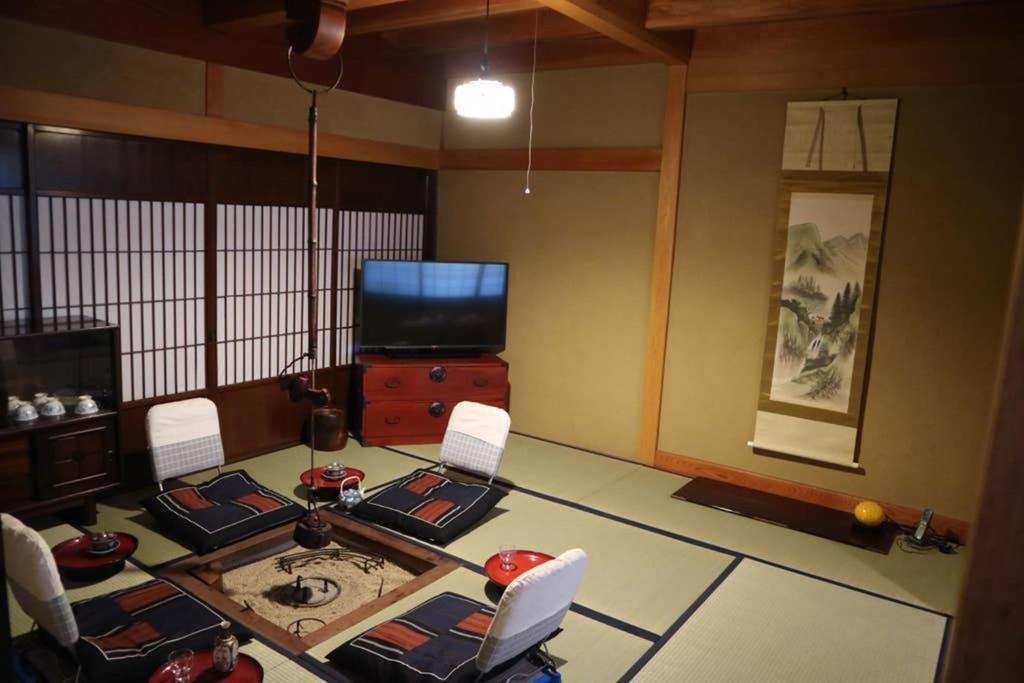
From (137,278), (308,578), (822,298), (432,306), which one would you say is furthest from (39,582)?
(822,298)

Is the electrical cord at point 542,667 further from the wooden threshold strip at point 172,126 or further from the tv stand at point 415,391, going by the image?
the wooden threshold strip at point 172,126

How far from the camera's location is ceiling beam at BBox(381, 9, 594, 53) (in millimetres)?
5027

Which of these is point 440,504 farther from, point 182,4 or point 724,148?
point 182,4

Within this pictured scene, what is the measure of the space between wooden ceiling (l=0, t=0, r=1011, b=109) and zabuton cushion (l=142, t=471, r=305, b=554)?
2548mm

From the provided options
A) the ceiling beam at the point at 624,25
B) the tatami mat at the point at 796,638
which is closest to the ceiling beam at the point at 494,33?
the ceiling beam at the point at 624,25

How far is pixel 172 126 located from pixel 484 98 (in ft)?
6.44

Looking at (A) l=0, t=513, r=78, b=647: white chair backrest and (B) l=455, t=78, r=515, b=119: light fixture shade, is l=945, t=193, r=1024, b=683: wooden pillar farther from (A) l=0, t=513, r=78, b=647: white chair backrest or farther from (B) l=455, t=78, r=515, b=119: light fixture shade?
(B) l=455, t=78, r=515, b=119: light fixture shade

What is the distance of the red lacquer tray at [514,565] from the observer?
3.38 meters

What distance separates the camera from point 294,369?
18.1 feet

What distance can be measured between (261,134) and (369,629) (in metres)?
3.31

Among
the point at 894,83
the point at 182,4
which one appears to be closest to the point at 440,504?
the point at 182,4

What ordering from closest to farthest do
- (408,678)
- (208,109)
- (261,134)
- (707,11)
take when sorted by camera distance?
(408,678) → (707,11) → (208,109) → (261,134)

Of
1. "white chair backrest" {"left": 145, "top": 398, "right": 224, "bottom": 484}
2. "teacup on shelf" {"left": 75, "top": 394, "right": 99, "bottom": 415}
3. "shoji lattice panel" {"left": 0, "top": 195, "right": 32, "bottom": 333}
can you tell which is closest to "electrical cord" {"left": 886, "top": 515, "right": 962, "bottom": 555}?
"white chair backrest" {"left": 145, "top": 398, "right": 224, "bottom": 484}

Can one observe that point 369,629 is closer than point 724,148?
Yes
